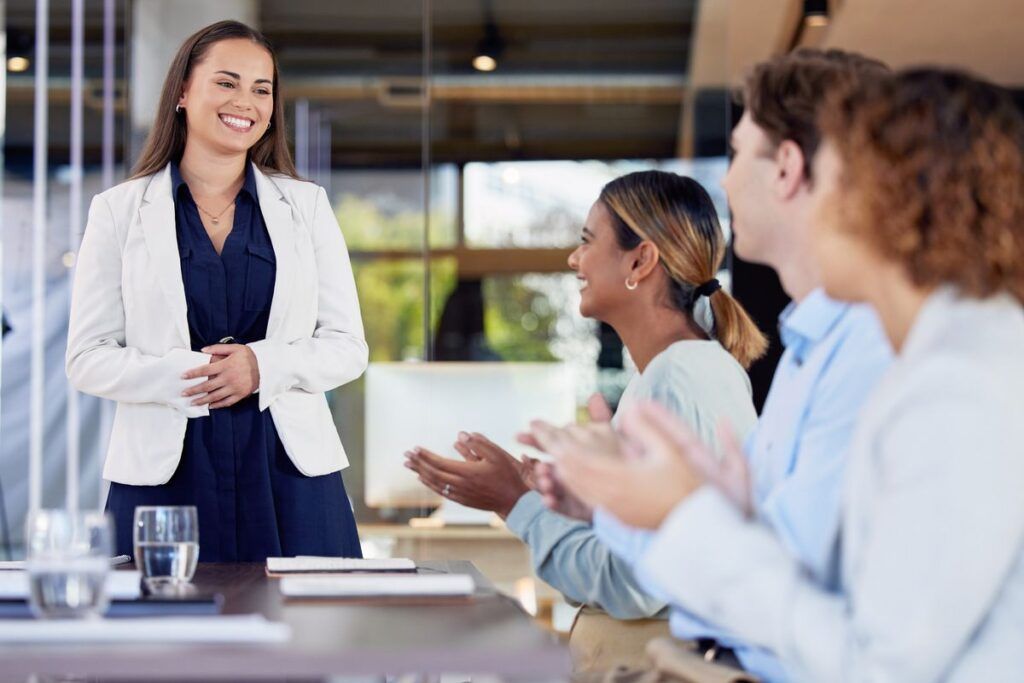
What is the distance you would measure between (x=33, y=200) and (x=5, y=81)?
18.5 inches

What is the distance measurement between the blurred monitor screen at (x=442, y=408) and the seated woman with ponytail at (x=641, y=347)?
1.66 m

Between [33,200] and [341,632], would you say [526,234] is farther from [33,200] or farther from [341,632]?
[341,632]

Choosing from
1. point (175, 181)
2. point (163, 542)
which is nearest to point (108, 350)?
point (175, 181)

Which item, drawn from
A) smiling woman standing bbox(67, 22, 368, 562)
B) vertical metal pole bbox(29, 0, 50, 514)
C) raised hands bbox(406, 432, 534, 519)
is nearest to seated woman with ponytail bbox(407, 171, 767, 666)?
raised hands bbox(406, 432, 534, 519)

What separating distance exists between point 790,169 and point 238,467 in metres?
1.25

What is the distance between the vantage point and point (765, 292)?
633cm

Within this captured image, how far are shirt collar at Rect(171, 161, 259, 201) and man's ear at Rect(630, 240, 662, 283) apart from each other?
762 mm

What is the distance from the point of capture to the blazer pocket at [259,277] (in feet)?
8.45

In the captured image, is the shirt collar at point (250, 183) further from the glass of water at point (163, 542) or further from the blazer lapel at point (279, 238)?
the glass of water at point (163, 542)

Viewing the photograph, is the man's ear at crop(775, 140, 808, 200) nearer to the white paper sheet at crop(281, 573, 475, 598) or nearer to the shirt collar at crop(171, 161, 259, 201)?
the white paper sheet at crop(281, 573, 475, 598)

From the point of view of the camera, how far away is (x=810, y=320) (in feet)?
5.33

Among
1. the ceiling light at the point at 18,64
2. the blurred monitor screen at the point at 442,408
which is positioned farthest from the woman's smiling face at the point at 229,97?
the ceiling light at the point at 18,64

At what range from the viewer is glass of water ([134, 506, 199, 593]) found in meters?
1.61

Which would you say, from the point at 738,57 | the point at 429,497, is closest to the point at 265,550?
the point at 429,497
